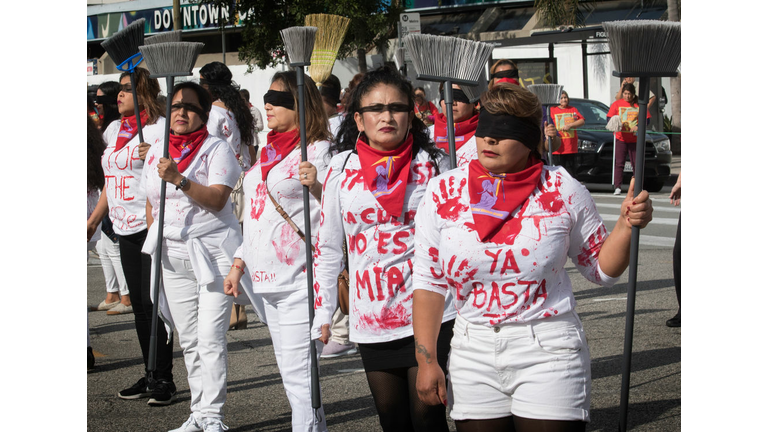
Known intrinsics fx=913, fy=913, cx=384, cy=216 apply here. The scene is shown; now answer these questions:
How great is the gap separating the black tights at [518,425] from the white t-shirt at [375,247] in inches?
24.7

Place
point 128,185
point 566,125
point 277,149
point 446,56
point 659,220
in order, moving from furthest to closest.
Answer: point 566,125 < point 659,220 < point 128,185 < point 277,149 < point 446,56

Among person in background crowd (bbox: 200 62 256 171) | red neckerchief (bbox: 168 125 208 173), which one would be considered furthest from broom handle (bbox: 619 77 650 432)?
person in background crowd (bbox: 200 62 256 171)

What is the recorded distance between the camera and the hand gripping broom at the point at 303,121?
4359 millimetres

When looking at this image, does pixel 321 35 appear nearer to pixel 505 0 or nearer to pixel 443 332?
pixel 443 332

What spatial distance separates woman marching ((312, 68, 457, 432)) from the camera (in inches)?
145

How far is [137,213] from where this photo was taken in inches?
237

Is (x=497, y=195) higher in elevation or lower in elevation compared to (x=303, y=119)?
lower

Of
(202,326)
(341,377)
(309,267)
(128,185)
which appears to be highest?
Result: (128,185)

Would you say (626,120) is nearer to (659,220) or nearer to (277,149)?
(659,220)

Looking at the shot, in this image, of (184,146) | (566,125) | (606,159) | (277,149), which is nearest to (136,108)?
(184,146)

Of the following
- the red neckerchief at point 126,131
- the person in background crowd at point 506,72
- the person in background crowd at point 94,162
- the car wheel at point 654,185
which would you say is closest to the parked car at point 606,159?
the car wheel at point 654,185

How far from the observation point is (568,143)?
53.5 feet

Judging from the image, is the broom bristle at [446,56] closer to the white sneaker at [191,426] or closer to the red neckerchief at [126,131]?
the white sneaker at [191,426]

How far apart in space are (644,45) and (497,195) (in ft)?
2.50
